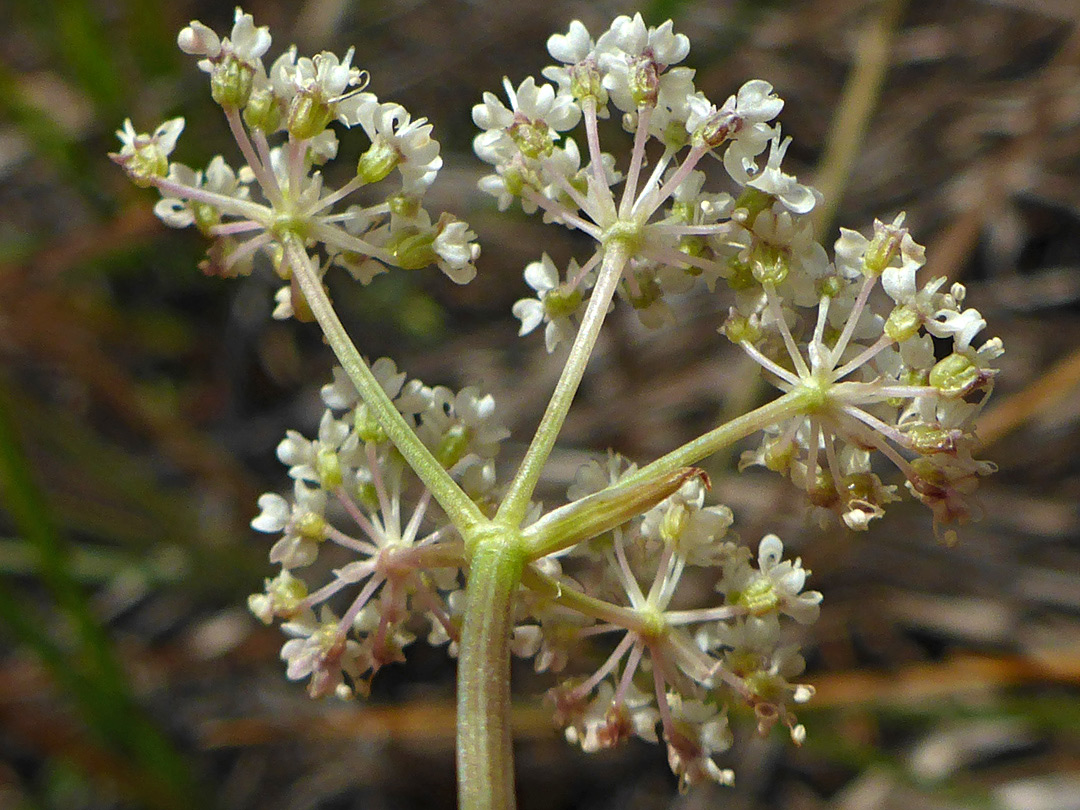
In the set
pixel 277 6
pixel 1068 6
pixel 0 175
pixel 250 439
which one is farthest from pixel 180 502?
pixel 1068 6

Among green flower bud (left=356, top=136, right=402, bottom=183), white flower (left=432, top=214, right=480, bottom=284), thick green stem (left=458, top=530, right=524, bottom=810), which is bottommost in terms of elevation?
thick green stem (left=458, top=530, right=524, bottom=810)

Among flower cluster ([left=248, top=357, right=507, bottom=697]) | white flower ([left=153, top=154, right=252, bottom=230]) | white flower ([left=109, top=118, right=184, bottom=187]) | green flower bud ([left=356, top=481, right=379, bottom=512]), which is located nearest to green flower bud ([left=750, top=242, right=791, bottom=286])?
flower cluster ([left=248, top=357, right=507, bottom=697])

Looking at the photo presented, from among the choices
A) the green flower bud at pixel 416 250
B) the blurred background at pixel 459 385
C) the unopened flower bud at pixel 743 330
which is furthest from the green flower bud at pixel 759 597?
the blurred background at pixel 459 385

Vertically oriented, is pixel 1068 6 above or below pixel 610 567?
above

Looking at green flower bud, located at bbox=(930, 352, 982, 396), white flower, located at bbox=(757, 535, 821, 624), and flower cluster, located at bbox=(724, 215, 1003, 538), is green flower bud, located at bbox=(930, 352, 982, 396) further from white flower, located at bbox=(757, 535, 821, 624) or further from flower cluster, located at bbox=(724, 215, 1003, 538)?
A: white flower, located at bbox=(757, 535, 821, 624)

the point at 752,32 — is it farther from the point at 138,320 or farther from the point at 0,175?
the point at 0,175

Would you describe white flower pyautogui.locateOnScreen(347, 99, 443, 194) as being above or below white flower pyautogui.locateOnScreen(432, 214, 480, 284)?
above
